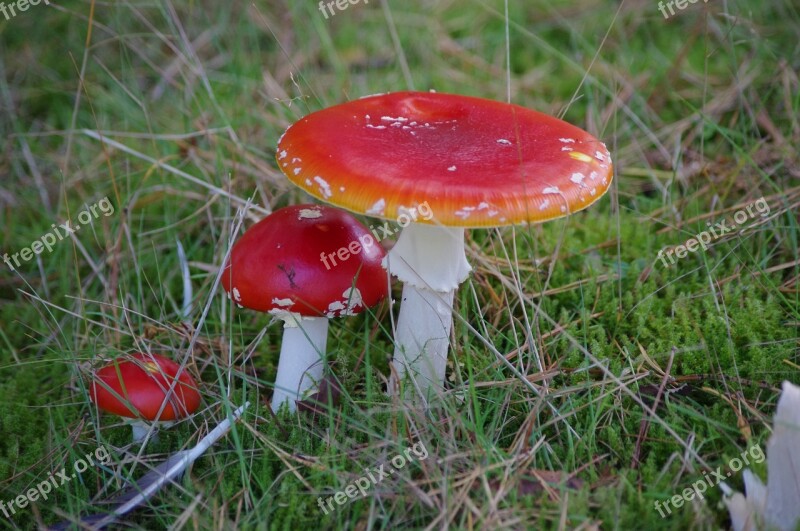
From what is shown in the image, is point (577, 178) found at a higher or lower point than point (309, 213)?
higher

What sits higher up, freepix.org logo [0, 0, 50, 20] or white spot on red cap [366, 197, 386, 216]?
freepix.org logo [0, 0, 50, 20]

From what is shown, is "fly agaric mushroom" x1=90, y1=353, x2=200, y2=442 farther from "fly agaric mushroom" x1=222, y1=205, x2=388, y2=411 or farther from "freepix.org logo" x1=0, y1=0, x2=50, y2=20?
"freepix.org logo" x1=0, y1=0, x2=50, y2=20

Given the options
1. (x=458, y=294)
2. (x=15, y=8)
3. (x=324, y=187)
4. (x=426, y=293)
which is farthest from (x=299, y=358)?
(x=15, y=8)

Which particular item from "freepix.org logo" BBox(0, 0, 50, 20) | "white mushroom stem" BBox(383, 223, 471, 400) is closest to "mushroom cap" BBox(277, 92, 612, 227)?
"white mushroom stem" BBox(383, 223, 471, 400)

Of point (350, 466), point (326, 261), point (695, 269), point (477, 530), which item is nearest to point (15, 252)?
point (326, 261)

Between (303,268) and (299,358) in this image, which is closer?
(303,268)

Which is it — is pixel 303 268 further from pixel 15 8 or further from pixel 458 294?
pixel 15 8

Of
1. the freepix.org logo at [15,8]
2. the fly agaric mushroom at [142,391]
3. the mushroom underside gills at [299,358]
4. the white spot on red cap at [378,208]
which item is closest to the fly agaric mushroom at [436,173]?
the white spot on red cap at [378,208]

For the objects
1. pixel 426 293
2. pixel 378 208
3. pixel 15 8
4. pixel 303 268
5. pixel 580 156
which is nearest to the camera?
pixel 378 208

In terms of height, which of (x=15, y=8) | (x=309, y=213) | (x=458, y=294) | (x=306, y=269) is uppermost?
(x=15, y=8)
